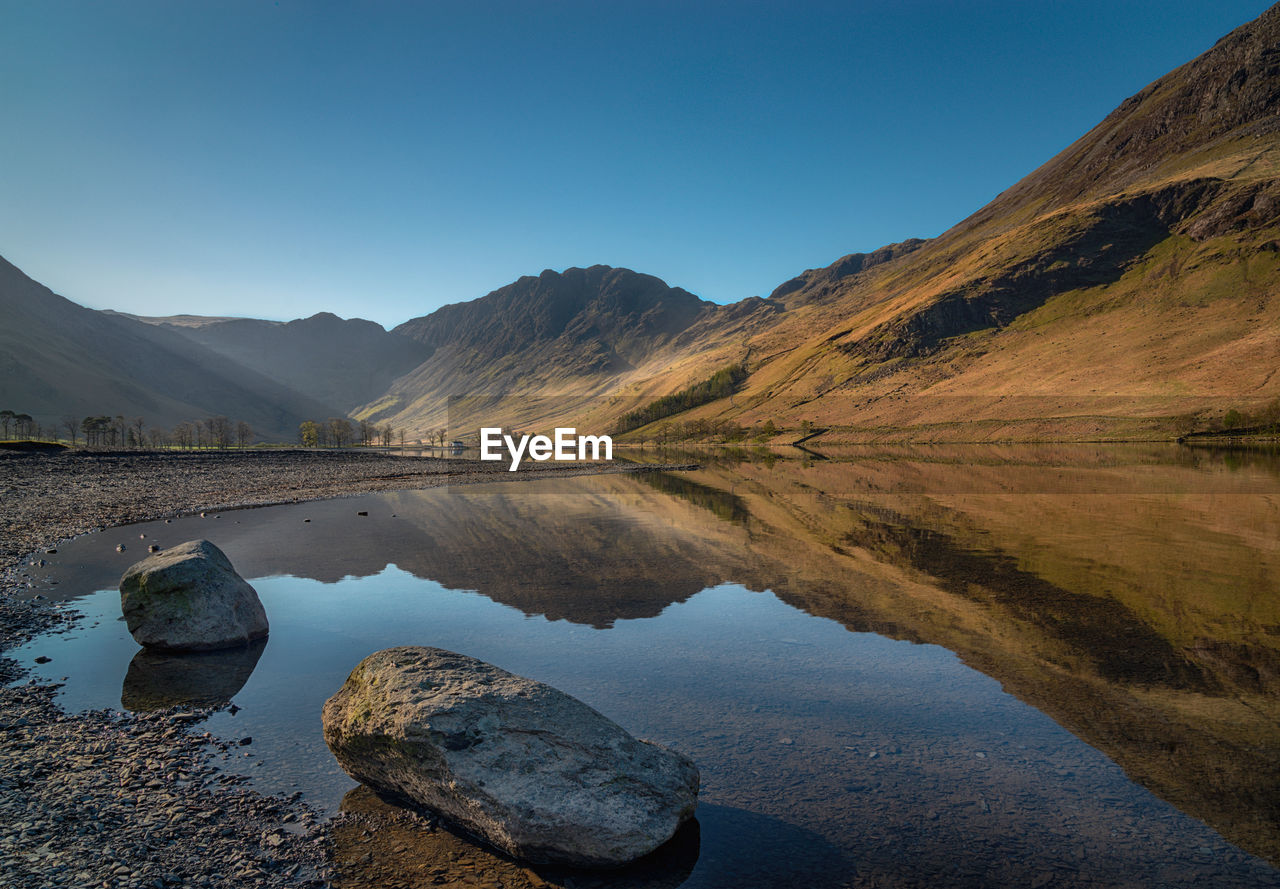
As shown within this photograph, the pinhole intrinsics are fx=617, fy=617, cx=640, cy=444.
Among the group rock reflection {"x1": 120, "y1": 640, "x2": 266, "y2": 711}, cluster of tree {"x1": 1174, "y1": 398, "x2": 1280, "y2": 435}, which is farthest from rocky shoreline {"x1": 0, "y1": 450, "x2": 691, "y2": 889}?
cluster of tree {"x1": 1174, "y1": 398, "x2": 1280, "y2": 435}

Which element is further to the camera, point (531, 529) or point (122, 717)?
point (531, 529)

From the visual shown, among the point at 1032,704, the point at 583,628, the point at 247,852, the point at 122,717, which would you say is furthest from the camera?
the point at 583,628

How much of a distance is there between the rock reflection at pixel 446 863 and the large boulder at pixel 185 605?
9421 mm

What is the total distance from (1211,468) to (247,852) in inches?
3513

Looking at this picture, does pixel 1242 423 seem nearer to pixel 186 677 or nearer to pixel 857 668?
pixel 857 668

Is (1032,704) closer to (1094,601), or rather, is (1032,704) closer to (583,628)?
(1094,601)

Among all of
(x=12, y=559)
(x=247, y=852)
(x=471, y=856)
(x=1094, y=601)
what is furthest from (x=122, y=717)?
(x=1094, y=601)

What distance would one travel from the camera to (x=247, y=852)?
7.58m

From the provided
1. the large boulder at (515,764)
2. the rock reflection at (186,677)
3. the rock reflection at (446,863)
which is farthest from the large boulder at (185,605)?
the rock reflection at (446,863)

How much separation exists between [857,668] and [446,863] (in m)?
9.79

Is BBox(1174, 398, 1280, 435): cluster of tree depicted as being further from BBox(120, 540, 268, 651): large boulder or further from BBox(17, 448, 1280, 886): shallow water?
BBox(120, 540, 268, 651): large boulder

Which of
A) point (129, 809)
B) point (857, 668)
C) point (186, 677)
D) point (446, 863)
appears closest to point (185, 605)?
point (186, 677)

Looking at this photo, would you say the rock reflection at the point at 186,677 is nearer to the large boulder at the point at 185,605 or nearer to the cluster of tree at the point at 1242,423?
the large boulder at the point at 185,605

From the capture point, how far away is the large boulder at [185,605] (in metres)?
14.9
